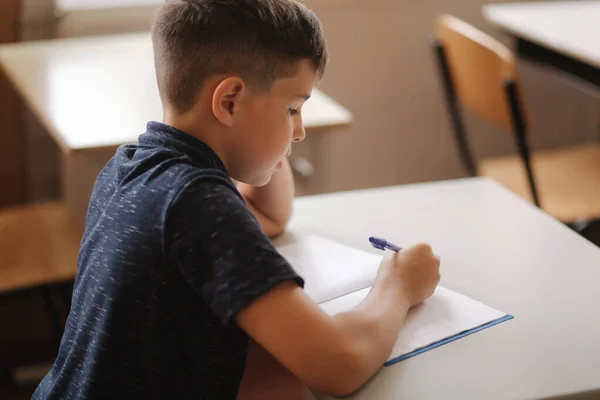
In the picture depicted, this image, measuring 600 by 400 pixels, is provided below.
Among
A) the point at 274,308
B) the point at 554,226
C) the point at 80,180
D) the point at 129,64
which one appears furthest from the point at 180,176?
the point at 129,64

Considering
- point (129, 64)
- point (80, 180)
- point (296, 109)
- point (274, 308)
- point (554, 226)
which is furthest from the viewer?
point (129, 64)

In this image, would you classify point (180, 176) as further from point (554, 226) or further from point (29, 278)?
point (29, 278)

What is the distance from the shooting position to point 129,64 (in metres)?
2.38

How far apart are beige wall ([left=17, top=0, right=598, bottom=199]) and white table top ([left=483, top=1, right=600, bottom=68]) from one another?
15.6 inches

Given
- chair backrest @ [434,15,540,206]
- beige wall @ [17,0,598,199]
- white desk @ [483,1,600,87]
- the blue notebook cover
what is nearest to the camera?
the blue notebook cover

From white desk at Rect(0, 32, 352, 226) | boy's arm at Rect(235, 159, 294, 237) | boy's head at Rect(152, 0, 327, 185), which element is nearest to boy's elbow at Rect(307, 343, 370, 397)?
→ boy's head at Rect(152, 0, 327, 185)

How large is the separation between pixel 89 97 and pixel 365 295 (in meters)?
1.21

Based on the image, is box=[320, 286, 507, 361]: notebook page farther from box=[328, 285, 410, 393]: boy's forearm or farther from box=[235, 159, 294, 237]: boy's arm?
box=[235, 159, 294, 237]: boy's arm

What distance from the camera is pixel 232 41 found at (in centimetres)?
101

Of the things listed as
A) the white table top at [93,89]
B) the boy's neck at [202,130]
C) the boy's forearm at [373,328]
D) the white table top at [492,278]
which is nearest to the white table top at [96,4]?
the white table top at [93,89]

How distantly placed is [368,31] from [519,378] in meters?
2.24

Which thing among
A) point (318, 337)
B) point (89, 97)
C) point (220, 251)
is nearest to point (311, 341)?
point (318, 337)

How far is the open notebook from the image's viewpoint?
1032 mm

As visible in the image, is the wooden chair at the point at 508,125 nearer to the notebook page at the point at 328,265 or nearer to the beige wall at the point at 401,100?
the beige wall at the point at 401,100
